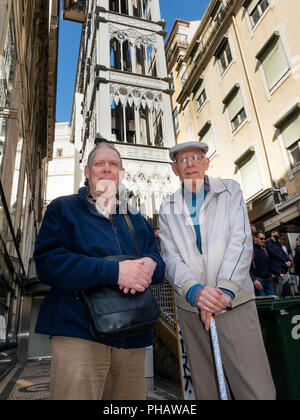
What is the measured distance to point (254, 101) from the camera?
13.5 m

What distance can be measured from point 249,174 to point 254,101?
3.42 metres

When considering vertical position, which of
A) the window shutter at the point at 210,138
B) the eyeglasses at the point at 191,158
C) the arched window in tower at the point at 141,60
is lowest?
the eyeglasses at the point at 191,158

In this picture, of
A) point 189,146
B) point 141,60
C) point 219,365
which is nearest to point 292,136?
point 141,60

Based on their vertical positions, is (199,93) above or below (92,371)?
above

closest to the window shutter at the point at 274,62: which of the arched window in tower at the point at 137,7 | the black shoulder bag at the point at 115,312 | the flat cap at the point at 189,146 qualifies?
the arched window in tower at the point at 137,7

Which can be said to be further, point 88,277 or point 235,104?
point 235,104

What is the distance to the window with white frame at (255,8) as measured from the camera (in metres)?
13.4

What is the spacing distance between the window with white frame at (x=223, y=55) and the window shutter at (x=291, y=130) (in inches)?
250

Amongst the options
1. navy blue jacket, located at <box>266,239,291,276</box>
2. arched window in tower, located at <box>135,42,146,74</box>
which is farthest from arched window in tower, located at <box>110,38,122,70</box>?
navy blue jacket, located at <box>266,239,291,276</box>

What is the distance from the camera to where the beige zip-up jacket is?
1892 mm

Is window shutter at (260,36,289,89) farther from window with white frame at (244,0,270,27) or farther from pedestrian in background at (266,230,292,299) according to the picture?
pedestrian in background at (266,230,292,299)

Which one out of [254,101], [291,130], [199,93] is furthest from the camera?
[199,93]

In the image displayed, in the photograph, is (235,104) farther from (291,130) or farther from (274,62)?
(291,130)

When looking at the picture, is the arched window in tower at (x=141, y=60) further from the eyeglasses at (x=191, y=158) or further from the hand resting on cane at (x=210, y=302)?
the hand resting on cane at (x=210, y=302)
